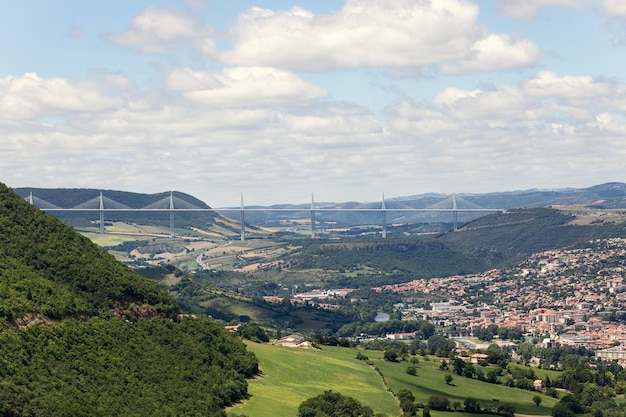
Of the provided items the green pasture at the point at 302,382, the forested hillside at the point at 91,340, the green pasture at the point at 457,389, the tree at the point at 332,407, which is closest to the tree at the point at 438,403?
the green pasture at the point at 457,389

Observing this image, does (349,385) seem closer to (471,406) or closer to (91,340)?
(471,406)

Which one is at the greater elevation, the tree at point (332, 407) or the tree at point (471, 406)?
the tree at point (332, 407)

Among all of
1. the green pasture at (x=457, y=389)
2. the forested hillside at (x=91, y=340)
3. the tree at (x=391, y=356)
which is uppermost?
the forested hillside at (x=91, y=340)

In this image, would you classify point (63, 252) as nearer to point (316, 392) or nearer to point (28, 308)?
point (28, 308)

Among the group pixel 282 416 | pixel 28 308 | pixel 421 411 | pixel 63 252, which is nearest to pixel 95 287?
pixel 63 252

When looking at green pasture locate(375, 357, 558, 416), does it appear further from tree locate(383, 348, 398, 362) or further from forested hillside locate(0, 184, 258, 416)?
forested hillside locate(0, 184, 258, 416)

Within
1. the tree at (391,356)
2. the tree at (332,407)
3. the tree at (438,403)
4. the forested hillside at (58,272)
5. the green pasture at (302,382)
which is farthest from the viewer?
the tree at (391,356)

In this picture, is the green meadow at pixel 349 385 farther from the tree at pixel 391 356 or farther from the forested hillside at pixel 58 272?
the forested hillside at pixel 58 272
